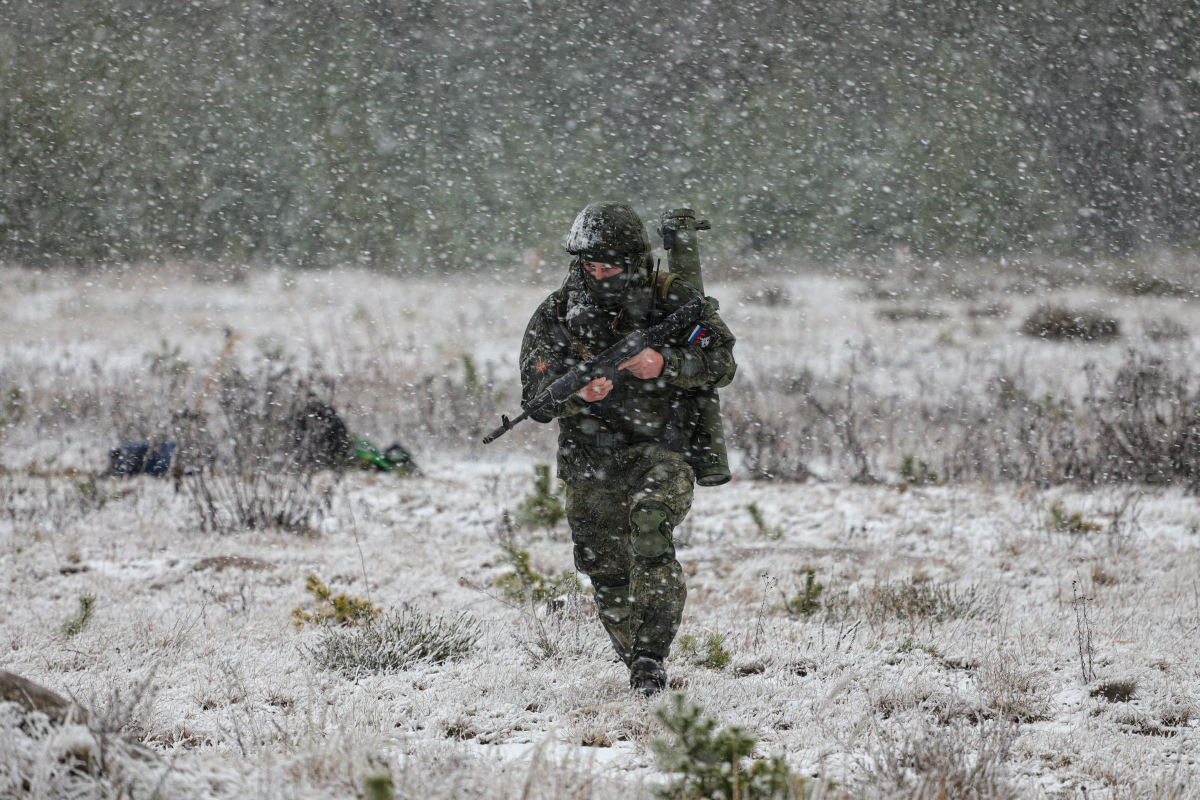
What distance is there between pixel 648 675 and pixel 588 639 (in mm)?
730

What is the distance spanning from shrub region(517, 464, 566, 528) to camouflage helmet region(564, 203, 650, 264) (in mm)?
3221

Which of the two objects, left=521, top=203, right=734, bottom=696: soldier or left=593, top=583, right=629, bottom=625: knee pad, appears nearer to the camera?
left=521, top=203, right=734, bottom=696: soldier

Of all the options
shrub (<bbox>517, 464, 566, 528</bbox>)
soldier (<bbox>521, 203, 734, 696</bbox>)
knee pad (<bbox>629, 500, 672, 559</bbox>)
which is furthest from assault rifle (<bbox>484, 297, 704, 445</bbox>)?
shrub (<bbox>517, 464, 566, 528</bbox>)

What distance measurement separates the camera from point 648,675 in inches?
121

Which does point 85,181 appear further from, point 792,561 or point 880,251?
point 792,561

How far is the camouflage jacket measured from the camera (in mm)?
3227

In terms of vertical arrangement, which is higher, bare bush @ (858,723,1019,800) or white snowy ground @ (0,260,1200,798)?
bare bush @ (858,723,1019,800)

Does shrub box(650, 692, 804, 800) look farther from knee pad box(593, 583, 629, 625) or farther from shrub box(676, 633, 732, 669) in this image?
shrub box(676, 633, 732, 669)

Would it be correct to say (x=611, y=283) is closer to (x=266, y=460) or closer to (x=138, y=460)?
(x=266, y=460)

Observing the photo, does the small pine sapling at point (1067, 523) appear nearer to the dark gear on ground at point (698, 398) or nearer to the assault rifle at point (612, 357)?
the dark gear on ground at point (698, 398)

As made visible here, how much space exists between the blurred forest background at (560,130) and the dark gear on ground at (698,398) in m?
20.9

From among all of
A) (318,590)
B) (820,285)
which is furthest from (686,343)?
(820,285)

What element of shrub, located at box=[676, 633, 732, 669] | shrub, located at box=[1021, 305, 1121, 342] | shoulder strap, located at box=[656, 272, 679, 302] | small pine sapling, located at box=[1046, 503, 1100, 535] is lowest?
small pine sapling, located at box=[1046, 503, 1100, 535]

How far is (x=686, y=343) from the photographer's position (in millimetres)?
3223
